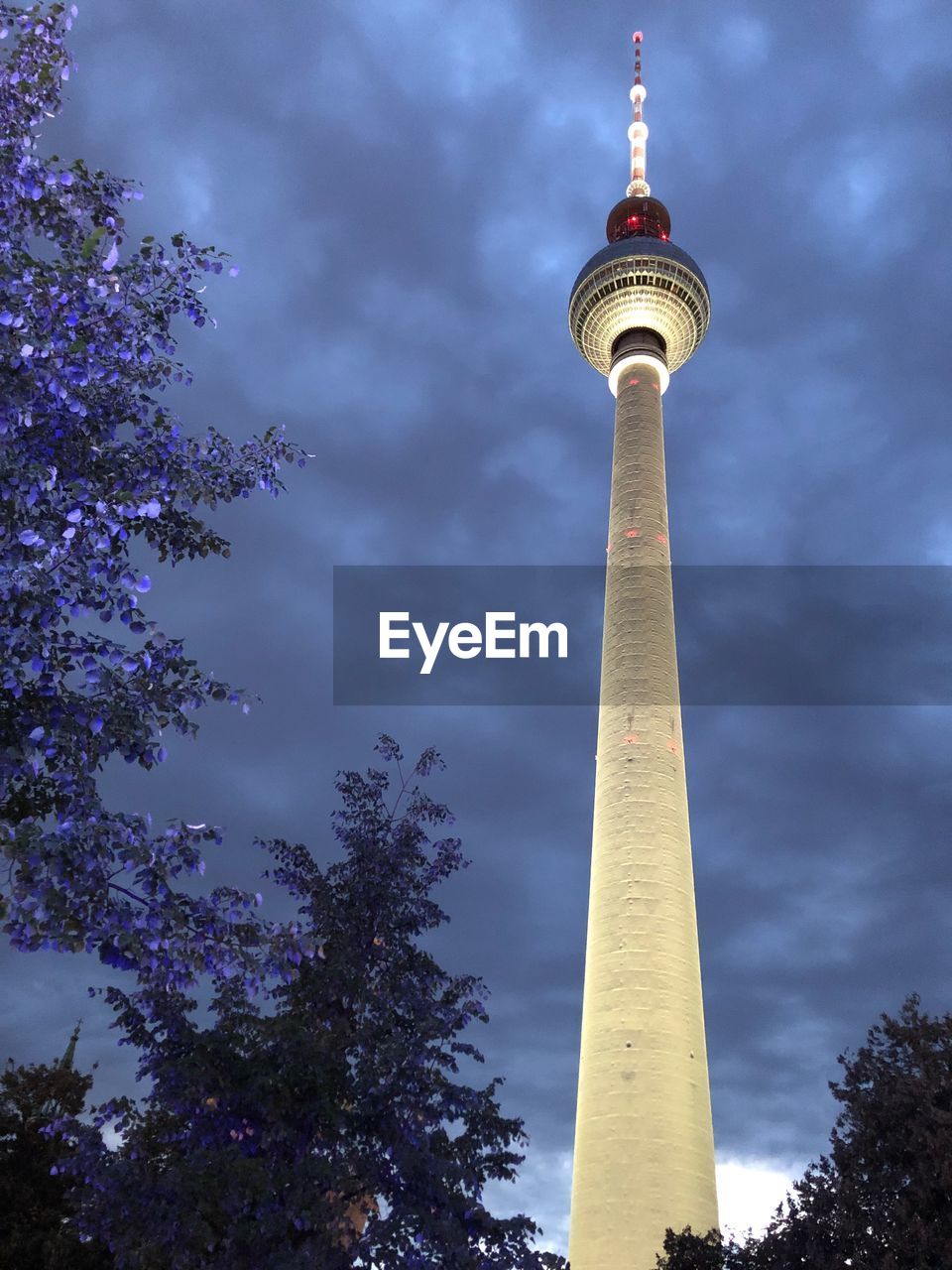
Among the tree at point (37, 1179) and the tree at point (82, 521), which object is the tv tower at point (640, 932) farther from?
the tree at point (82, 521)

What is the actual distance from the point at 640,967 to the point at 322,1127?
Result: 34560mm

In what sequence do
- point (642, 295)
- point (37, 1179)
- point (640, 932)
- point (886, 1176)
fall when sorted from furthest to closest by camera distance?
1. point (642, 295)
2. point (640, 932)
3. point (37, 1179)
4. point (886, 1176)

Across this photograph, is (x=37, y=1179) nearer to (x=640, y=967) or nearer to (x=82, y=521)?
(x=640, y=967)

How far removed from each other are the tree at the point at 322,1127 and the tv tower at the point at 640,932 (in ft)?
98.9

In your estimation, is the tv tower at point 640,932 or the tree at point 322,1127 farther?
the tv tower at point 640,932

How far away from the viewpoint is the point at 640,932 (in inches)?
2082

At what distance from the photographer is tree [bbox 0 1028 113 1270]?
114ft

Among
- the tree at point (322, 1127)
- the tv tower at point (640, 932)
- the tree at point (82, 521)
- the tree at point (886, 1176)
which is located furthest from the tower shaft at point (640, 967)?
the tree at point (82, 521)

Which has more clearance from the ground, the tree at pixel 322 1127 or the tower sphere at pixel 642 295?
the tower sphere at pixel 642 295

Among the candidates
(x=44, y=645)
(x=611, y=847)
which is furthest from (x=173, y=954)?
(x=611, y=847)

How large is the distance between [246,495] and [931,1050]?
26081 millimetres

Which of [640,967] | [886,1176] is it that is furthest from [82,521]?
[640,967]

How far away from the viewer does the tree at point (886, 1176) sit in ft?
90.1

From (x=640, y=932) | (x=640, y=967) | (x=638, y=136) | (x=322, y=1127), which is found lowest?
(x=322, y=1127)
